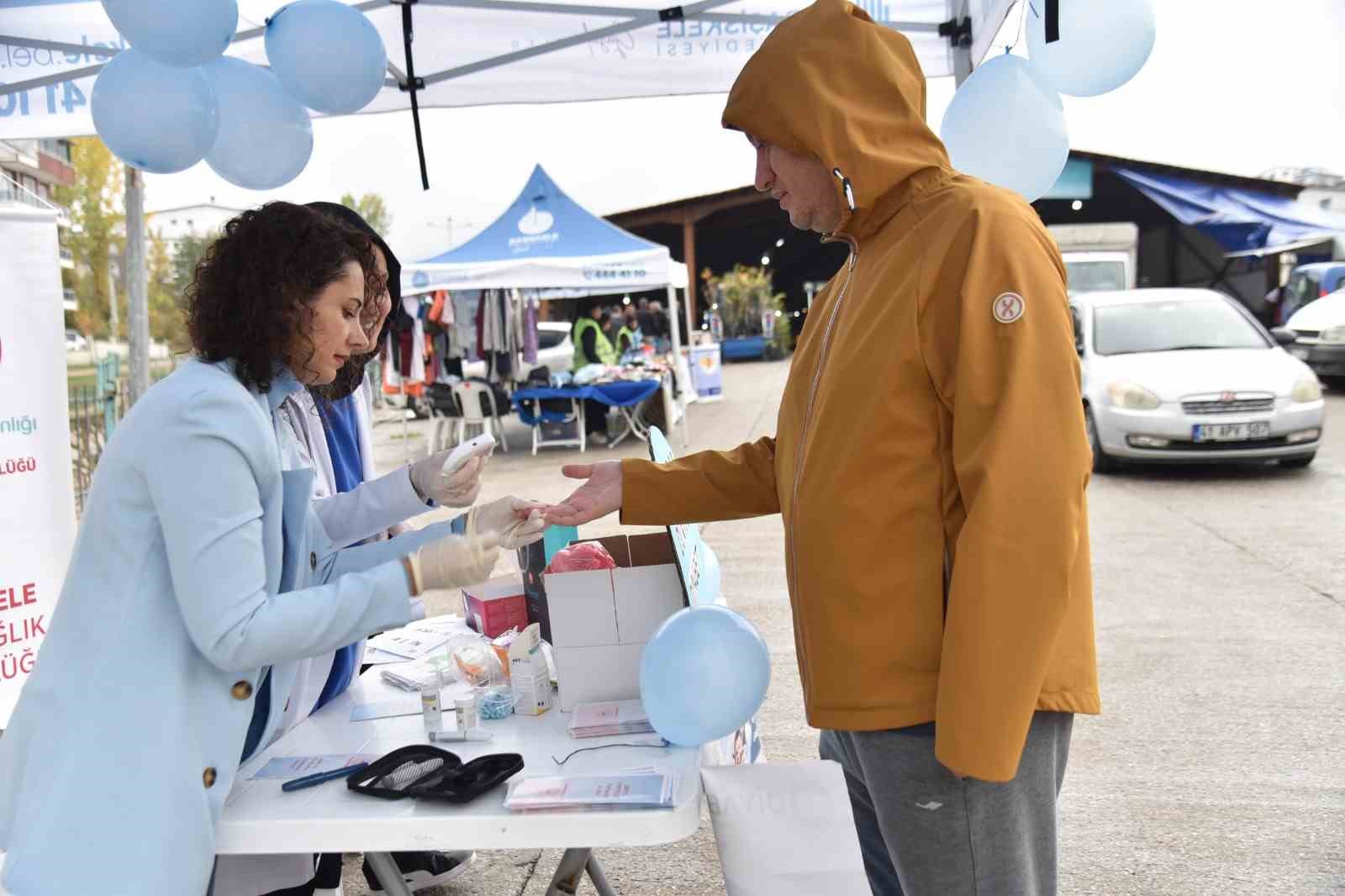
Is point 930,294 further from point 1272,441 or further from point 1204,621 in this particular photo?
point 1272,441

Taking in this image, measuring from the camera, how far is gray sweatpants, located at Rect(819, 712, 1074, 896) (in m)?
1.47

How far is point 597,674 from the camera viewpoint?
2.02 metres

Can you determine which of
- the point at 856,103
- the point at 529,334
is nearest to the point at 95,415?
the point at 529,334

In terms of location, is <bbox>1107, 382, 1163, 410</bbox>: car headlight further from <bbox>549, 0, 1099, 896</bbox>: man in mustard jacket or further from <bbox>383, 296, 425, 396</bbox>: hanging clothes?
<bbox>383, 296, 425, 396</bbox>: hanging clothes

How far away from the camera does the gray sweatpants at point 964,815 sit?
4.82 ft

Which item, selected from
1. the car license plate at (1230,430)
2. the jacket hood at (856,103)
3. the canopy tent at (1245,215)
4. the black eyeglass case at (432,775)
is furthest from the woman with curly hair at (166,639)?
the canopy tent at (1245,215)

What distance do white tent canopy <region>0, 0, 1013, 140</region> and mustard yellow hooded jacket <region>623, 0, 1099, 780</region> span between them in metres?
2.37

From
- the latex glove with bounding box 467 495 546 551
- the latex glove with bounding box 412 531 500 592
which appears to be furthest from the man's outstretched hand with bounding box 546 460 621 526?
the latex glove with bounding box 412 531 500 592

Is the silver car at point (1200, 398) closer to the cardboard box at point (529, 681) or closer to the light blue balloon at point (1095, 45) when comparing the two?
the light blue balloon at point (1095, 45)

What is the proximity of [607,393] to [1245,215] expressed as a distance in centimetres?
1350

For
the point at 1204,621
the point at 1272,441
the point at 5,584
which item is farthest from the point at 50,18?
the point at 1272,441

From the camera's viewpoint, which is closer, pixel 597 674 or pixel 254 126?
pixel 597 674

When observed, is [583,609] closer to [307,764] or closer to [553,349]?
[307,764]

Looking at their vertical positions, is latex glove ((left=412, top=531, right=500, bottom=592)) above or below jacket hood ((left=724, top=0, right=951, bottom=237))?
below
